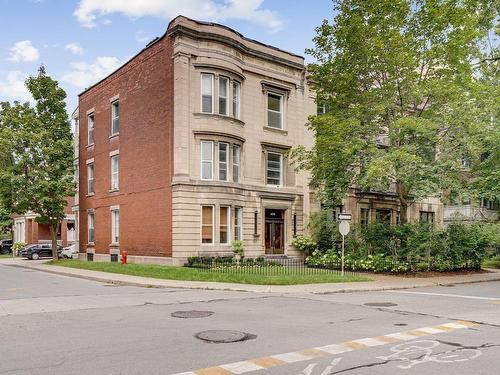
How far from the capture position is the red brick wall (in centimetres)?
2736

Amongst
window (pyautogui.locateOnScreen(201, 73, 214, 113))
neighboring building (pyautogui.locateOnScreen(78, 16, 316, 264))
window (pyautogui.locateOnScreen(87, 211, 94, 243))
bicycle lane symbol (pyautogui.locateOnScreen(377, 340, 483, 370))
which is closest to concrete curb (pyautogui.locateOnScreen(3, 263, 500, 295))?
neighboring building (pyautogui.locateOnScreen(78, 16, 316, 264))

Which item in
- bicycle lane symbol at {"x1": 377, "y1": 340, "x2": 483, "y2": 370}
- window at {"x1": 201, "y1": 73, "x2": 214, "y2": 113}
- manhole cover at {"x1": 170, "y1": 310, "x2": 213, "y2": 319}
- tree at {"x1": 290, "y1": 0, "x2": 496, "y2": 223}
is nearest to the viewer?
bicycle lane symbol at {"x1": 377, "y1": 340, "x2": 483, "y2": 370}

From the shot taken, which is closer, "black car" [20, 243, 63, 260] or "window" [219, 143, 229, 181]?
"window" [219, 143, 229, 181]

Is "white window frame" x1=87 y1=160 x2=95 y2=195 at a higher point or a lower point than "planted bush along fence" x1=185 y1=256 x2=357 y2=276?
higher

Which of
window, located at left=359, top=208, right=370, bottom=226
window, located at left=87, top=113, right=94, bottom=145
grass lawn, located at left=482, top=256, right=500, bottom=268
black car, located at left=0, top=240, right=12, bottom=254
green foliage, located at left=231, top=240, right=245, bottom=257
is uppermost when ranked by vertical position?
window, located at left=87, top=113, right=94, bottom=145

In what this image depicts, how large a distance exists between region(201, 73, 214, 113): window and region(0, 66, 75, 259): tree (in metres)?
12.0

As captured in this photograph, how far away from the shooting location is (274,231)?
→ 3062 centimetres

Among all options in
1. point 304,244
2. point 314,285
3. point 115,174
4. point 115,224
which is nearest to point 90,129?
point 115,174

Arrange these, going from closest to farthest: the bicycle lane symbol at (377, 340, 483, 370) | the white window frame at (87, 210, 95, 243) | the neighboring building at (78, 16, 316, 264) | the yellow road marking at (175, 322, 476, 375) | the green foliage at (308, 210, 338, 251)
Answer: the yellow road marking at (175, 322, 476, 375) < the bicycle lane symbol at (377, 340, 483, 370) < the neighboring building at (78, 16, 316, 264) < the green foliage at (308, 210, 338, 251) < the white window frame at (87, 210, 95, 243)

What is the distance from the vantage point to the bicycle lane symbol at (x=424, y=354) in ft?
23.8

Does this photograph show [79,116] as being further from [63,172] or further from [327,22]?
[327,22]

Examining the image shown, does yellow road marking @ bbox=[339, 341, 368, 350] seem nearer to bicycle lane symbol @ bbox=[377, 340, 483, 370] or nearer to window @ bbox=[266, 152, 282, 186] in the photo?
bicycle lane symbol @ bbox=[377, 340, 483, 370]

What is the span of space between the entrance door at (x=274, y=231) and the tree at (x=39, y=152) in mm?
14002

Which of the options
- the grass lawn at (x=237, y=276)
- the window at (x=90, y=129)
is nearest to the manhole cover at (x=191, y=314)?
the grass lawn at (x=237, y=276)
